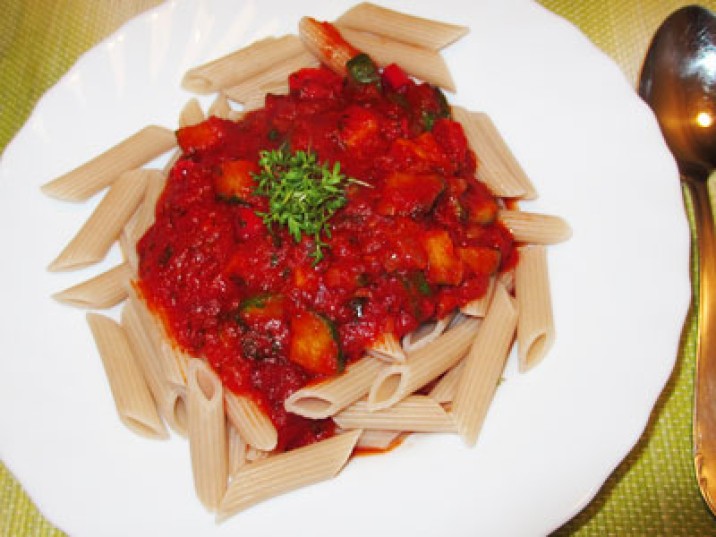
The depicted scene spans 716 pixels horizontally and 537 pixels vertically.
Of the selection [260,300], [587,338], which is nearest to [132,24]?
[260,300]

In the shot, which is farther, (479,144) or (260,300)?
(479,144)

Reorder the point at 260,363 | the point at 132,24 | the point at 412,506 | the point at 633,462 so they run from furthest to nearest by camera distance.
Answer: the point at 132,24 < the point at 633,462 < the point at 260,363 < the point at 412,506

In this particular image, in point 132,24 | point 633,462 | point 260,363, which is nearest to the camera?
point 260,363

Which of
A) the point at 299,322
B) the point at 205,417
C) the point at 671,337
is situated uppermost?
the point at 299,322

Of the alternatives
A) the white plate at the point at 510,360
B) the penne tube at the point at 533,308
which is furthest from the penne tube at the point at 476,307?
the white plate at the point at 510,360

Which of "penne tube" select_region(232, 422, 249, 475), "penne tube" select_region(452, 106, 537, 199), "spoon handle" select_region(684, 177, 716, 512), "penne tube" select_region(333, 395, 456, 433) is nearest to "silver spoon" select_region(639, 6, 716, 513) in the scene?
"spoon handle" select_region(684, 177, 716, 512)

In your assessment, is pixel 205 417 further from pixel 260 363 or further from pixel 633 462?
pixel 633 462

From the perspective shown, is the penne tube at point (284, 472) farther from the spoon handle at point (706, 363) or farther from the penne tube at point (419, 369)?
the spoon handle at point (706, 363)
